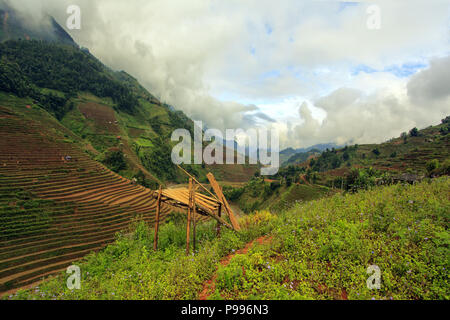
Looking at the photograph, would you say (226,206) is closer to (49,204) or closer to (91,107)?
(49,204)

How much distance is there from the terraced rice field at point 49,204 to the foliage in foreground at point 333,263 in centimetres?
1925

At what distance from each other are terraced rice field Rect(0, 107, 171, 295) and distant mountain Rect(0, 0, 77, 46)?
15686 cm

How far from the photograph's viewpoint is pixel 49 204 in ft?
71.4

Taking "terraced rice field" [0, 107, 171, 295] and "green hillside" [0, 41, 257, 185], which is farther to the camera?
"green hillside" [0, 41, 257, 185]

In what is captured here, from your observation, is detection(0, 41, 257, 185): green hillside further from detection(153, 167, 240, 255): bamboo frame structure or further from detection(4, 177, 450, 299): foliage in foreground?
detection(4, 177, 450, 299): foliage in foreground

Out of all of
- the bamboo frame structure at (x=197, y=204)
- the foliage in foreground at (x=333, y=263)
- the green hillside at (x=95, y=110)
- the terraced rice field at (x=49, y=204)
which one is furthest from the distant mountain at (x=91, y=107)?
the foliage in foreground at (x=333, y=263)

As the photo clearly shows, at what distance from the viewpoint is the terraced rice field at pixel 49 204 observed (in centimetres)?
1634

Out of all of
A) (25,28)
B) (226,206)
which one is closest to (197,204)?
(226,206)

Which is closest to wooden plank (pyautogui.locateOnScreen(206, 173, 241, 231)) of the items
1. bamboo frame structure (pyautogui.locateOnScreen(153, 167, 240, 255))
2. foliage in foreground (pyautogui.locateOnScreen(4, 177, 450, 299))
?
bamboo frame structure (pyautogui.locateOnScreen(153, 167, 240, 255))

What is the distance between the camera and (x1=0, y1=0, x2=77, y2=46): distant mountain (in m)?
120

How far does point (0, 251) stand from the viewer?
50.9ft

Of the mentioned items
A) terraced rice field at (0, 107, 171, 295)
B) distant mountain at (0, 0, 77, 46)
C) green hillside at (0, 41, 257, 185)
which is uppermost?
distant mountain at (0, 0, 77, 46)
